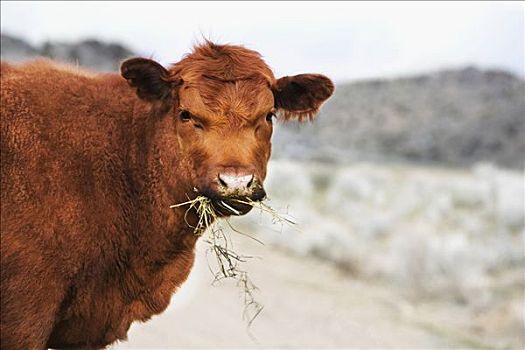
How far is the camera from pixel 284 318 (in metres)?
13.5

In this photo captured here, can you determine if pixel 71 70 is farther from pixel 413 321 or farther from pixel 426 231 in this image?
pixel 426 231

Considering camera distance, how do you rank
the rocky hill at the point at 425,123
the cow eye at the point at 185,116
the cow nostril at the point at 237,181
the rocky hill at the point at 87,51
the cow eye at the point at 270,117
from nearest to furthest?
the cow nostril at the point at 237,181 < the cow eye at the point at 185,116 < the cow eye at the point at 270,117 < the rocky hill at the point at 87,51 < the rocky hill at the point at 425,123

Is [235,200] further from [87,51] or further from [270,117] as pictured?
[87,51]

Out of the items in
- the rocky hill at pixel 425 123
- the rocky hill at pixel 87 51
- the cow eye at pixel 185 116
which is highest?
the rocky hill at pixel 87 51

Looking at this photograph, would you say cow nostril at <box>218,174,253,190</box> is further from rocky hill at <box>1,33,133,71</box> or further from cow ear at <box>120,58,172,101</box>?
rocky hill at <box>1,33,133,71</box>

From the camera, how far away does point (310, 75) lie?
6.93 m

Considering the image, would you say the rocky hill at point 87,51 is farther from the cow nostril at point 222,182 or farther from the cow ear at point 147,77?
the cow nostril at point 222,182

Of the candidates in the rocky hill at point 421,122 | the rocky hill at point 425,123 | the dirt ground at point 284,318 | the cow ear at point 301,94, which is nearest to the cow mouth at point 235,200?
the cow ear at point 301,94

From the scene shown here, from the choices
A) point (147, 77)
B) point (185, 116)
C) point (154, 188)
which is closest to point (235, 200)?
point (185, 116)

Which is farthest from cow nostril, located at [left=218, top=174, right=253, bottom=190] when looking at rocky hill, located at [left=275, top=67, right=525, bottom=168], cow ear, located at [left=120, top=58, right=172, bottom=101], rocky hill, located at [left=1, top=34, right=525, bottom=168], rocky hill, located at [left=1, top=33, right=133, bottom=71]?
rocky hill, located at [left=275, top=67, right=525, bottom=168]

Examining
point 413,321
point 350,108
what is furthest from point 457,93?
point 413,321

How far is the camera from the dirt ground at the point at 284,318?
459 inches

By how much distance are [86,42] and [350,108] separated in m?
19.4

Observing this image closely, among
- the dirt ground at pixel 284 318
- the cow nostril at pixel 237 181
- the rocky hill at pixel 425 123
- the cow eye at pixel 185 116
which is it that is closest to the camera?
the cow nostril at pixel 237 181
